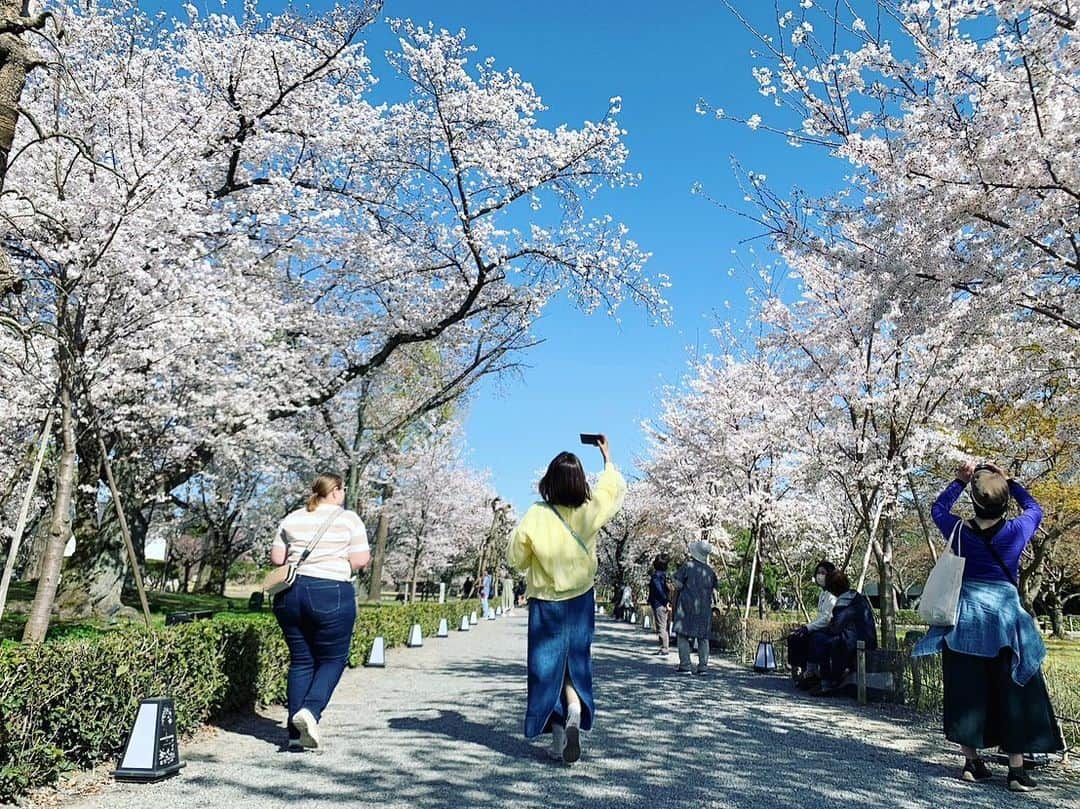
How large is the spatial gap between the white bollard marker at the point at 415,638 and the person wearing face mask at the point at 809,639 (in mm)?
6442

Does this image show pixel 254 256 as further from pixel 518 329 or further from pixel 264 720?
pixel 264 720

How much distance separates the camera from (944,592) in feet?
14.4

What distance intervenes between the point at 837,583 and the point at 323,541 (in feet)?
19.5

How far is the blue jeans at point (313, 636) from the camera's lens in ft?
15.0

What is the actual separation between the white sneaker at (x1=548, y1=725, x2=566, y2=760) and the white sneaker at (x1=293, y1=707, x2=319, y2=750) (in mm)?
1435

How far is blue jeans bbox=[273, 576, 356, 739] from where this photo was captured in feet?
15.0

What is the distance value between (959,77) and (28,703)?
6928 mm

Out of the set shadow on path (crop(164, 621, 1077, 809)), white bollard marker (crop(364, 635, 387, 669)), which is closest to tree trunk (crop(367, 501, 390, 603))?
white bollard marker (crop(364, 635, 387, 669))

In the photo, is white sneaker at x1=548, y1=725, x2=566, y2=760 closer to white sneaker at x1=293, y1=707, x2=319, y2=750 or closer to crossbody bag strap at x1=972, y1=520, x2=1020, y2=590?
white sneaker at x1=293, y1=707, x2=319, y2=750

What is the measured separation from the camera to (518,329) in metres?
14.2

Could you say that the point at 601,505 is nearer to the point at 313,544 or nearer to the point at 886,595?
the point at 313,544

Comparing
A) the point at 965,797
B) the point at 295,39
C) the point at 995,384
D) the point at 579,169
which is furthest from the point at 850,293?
the point at 295,39

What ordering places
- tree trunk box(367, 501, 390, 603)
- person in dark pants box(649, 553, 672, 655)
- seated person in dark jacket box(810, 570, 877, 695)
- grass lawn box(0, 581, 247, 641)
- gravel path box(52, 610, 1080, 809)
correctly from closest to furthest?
1. gravel path box(52, 610, 1080, 809)
2. seated person in dark jacket box(810, 570, 877, 695)
3. grass lawn box(0, 581, 247, 641)
4. person in dark pants box(649, 553, 672, 655)
5. tree trunk box(367, 501, 390, 603)

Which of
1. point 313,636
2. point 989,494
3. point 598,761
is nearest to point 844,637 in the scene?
point 989,494
